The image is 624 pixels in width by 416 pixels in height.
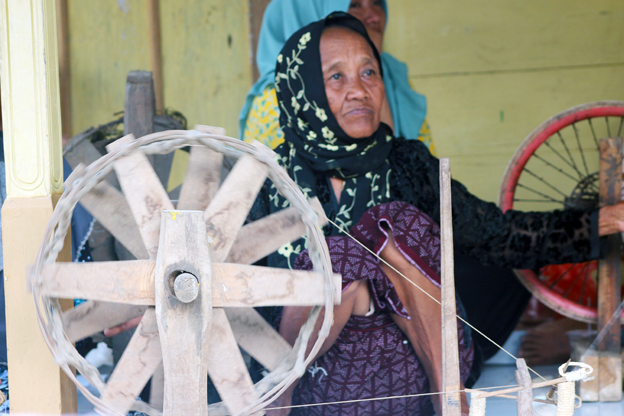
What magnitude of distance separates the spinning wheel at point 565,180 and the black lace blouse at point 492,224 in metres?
0.16

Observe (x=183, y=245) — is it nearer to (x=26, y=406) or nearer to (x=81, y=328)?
(x=81, y=328)

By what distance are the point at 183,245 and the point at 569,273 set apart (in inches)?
88.5

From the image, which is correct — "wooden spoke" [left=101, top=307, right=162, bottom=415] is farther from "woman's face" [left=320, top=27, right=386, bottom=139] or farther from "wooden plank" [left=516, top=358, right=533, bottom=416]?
"woman's face" [left=320, top=27, right=386, bottom=139]

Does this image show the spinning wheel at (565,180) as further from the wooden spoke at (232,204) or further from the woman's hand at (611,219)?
the wooden spoke at (232,204)

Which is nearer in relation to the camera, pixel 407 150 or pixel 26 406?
pixel 26 406

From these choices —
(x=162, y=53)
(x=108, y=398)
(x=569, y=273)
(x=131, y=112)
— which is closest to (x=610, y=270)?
(x=569, y=273)

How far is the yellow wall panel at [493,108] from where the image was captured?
314cm

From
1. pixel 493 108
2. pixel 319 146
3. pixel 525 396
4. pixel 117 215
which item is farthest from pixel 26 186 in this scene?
pixel 493 108

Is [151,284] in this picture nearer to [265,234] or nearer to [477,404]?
[265,234]

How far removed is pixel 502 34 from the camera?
3172mm

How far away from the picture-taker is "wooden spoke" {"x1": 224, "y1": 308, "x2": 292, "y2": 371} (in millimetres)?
1763

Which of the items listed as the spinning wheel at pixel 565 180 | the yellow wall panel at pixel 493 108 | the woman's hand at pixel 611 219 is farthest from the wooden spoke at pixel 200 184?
the yellow wall panel at pixel 493 108

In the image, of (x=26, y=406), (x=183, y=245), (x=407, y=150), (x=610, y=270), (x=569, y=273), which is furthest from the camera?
(x=569, y=273)

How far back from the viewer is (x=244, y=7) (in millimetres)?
3295
